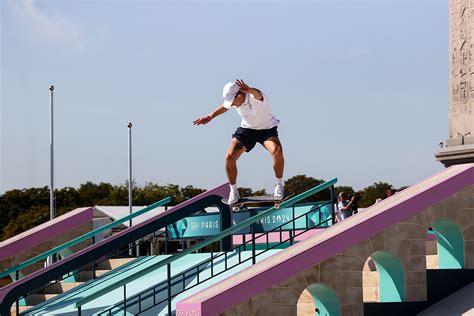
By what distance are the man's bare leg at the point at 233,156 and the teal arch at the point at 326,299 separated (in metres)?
2.23

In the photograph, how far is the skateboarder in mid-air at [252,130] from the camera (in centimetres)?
1553

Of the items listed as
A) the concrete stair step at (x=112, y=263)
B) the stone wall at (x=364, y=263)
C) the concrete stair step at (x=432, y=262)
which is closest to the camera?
the stone wall at (x=364, y=263)

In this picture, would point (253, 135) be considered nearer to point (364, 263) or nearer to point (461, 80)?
point (364, 263)

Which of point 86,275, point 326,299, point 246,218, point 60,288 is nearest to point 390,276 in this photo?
point 326,299

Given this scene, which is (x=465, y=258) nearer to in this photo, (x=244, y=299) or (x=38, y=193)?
(x=244, y=299)

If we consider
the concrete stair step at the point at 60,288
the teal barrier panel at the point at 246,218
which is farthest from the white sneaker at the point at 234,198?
the concrete stair step at the point at 60,288

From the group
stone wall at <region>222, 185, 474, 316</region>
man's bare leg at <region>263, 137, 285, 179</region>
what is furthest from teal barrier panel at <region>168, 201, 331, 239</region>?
stone wall at <region>222, 185, 474, 316</region>

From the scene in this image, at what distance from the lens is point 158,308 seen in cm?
1862

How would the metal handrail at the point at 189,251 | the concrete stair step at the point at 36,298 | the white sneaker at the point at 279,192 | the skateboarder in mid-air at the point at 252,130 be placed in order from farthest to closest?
the concrete stair step at the point at 36,298 < the white sneaker at the point at 279,192 < the skateboarder in mid-air at the point at 252,130 < the metal handrail at the point at 189,251

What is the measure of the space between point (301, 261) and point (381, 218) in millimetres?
1426

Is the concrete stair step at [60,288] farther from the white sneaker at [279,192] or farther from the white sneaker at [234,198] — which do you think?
the white sneaker at [279,192]

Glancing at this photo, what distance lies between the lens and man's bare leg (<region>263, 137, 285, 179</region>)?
51.5 ft

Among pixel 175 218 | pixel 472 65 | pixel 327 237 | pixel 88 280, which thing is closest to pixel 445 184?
pixel 327 237

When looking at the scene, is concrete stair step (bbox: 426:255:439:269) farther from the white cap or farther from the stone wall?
the white cap
